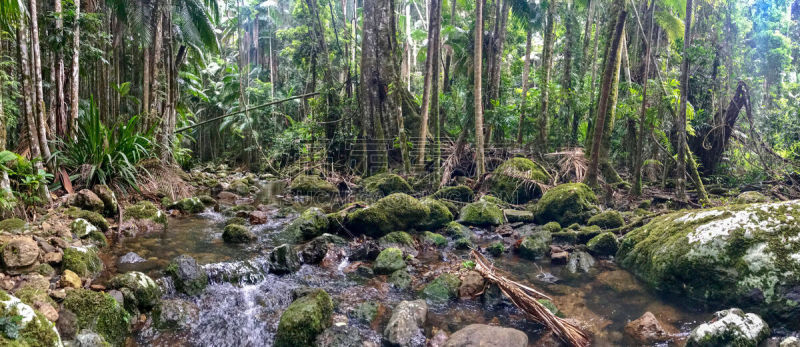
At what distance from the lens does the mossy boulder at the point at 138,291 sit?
4323mm

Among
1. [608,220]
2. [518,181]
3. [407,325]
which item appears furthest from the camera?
[518,181]

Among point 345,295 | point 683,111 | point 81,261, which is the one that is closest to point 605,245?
point 683,111

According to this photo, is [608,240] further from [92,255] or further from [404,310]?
[92,255]

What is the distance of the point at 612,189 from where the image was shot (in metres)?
10.1

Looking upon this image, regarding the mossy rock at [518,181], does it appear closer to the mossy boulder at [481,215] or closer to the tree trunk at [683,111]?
the mossy boulder at [481,215]

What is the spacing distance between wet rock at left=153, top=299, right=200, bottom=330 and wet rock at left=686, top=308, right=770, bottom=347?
4.86 m

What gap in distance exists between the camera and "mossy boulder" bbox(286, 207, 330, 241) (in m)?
7.80

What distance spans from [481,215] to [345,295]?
14.3ft

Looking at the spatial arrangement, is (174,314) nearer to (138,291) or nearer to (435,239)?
(138,291)

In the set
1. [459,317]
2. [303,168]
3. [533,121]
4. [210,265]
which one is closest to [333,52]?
[303,168]

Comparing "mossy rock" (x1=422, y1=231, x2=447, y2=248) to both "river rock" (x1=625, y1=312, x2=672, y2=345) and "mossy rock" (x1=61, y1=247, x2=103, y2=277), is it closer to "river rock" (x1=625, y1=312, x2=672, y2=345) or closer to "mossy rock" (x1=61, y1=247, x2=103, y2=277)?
"river rock" (x1=625, y1=312, x2=672, y2=345)

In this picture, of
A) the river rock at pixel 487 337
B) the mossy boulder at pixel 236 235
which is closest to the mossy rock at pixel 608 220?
the river rock at pixel 487 337

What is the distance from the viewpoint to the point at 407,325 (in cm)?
433

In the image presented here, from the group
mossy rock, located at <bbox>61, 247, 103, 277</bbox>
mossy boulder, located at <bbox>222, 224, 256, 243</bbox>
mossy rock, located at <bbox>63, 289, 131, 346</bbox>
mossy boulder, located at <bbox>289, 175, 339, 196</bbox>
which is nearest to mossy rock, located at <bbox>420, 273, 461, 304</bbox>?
mossy rock, located at <bbox>63, 289, 131, 346</bbox>
